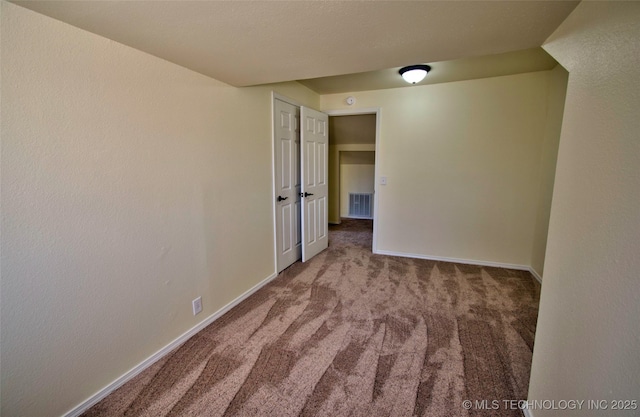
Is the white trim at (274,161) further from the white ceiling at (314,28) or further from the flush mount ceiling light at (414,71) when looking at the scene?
the flush mount ceiling light at (414,71)

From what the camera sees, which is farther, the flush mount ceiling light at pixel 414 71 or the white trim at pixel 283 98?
the white trim at pixel 283 98

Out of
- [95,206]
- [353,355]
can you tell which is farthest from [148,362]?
[353,355]

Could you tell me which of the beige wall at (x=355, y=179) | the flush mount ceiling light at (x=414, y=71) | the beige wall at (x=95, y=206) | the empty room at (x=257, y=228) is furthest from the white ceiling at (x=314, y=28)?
the beige wall at (x=355, y=179)

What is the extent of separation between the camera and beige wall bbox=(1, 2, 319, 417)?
1.26 metres

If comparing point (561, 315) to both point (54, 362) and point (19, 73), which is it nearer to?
point (54, 362)

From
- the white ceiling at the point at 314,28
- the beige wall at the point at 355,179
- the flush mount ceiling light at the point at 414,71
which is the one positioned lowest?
the beige wall at the point at 355,179

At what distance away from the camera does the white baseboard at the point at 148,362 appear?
153 centimetres

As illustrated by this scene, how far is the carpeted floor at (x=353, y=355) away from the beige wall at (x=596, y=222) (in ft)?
1.85

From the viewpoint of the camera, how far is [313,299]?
2.74 meters

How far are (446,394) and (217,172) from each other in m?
2.19

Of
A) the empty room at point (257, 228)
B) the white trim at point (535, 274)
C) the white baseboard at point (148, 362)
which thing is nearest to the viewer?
the empty room at point (257, 228)

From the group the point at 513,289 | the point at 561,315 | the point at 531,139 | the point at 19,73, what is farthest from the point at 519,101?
the point at 19,73

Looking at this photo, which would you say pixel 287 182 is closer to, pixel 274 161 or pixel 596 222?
pixel 274 161

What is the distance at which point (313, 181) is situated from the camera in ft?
12.5
